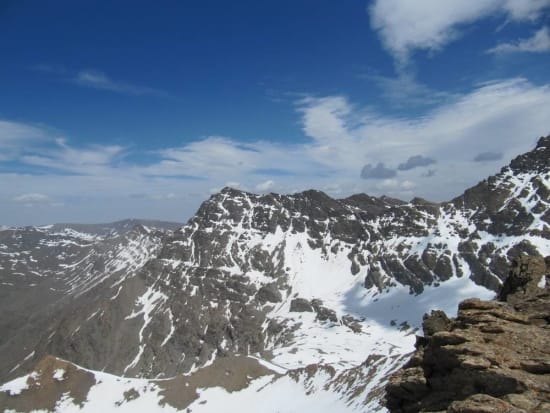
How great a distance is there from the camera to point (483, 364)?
27.5m

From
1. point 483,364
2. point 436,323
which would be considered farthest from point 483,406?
point 436,323

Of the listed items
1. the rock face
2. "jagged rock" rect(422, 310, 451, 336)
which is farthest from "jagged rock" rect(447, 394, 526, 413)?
"jagged rock" rect(422, 310, 451, 336)

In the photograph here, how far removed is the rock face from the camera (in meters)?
25.0

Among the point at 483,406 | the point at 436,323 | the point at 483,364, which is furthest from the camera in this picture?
the point at 436,323

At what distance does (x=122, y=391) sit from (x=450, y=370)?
515 ft

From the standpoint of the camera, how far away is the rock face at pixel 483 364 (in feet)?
82.0

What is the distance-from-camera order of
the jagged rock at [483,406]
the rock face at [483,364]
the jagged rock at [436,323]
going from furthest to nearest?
the jagged rock at [436,323]
the rock face at [483,364]
the jagged rock at [483,406]

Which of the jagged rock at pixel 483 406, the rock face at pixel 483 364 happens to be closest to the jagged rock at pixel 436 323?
the rock face at pixel 483 364

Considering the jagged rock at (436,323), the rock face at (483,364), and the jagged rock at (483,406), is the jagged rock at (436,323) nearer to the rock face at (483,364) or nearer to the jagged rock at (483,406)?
the rock face at (483,364)

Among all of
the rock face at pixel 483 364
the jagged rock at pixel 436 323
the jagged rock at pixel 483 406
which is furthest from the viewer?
the jagged rock at pixel 436 323

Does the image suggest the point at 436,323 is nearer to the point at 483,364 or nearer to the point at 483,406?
the point at 483,364

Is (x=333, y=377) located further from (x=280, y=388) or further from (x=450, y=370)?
(x=450, y=370)

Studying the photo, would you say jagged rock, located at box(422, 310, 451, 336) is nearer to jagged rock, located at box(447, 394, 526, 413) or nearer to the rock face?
the rock face

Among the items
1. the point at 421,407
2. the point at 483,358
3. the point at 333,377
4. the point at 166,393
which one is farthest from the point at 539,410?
the point at 166,393
